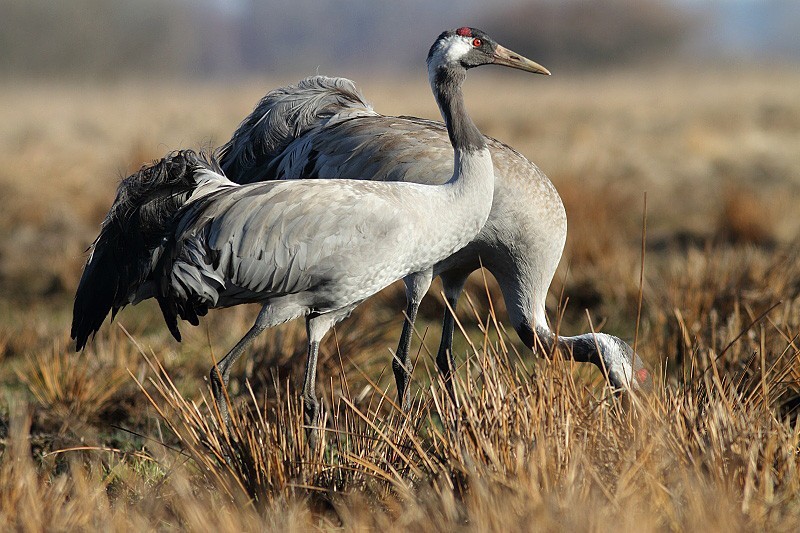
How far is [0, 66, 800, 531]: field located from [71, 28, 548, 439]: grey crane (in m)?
0.31

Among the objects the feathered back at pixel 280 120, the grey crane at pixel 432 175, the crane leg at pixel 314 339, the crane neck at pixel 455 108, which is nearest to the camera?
the crane neck at pixel 455 108

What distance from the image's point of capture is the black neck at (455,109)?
371 cm

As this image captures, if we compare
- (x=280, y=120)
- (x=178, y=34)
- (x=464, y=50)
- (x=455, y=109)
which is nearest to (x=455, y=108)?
(x=455, y=109)

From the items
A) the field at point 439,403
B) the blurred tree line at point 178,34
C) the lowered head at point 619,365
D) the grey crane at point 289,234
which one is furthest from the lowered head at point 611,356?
the blurred tree line at point 178,34

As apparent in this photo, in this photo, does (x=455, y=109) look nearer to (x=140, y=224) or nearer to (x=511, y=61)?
(x=511, y=61)

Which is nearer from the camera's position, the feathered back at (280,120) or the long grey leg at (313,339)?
the long grey leg at (313,339)

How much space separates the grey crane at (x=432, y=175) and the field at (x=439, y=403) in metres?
0.19

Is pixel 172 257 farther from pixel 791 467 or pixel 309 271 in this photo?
pixel 791 467

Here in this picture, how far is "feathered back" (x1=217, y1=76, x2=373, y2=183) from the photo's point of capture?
5000mm

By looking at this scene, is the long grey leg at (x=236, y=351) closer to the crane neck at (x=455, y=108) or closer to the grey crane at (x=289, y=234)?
the grey crane at (x=289, y=234)

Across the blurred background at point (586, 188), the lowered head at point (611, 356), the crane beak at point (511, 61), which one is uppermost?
the crane beak at point (511, 61)

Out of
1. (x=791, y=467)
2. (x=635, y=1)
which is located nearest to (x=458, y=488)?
(x=791, y=467)

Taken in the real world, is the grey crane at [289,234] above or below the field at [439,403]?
above

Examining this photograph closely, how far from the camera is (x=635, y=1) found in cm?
8100
